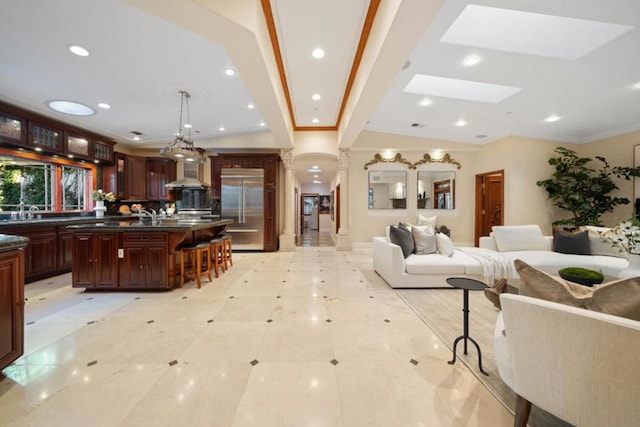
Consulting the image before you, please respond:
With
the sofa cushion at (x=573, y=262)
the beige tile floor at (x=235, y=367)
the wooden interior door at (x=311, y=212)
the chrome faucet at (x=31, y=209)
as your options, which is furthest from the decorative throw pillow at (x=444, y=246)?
the wooden interior door at (x=311, y=212)

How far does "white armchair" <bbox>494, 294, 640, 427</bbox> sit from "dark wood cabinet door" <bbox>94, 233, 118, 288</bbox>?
4.31 metres

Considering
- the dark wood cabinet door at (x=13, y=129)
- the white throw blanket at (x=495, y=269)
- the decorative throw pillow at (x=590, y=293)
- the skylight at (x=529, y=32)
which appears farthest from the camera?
the dark wood cabinet door at (x=13, y=129)

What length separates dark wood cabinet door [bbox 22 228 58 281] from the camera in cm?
365

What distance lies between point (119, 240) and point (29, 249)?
181cm

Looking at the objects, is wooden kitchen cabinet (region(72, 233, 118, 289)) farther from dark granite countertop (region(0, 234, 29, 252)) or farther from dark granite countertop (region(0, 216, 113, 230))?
dark granite countertop (region(0, 234, 29, 252))

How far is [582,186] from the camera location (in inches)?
204

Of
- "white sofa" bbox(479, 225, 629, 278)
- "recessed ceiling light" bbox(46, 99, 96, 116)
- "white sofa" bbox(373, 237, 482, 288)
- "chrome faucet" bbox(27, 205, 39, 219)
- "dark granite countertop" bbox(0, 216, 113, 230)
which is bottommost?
"white sofa" bbox(373, 237, 482, 288)

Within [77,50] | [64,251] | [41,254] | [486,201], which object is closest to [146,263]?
[41,254]

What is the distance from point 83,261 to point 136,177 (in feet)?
11.9

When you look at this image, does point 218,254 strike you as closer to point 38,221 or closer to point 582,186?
point 38,221

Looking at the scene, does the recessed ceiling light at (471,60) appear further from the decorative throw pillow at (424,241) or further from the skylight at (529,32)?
the decorative throw pillow at (424,241)

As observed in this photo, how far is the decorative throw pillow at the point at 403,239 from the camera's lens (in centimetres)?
365

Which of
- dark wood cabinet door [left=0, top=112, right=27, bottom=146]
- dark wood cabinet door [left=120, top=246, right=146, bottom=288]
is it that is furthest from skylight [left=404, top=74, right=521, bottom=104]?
dark wood cabinet door [left=0, top=112, right=27, bottom=146]

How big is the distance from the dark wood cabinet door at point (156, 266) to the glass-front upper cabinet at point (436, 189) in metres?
6.34
